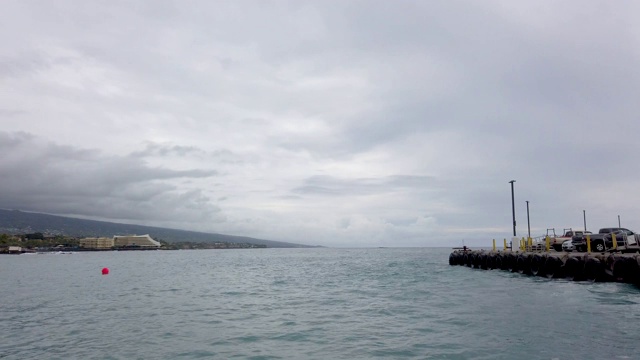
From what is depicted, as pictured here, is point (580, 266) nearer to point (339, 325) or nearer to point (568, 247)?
point (568, 247)

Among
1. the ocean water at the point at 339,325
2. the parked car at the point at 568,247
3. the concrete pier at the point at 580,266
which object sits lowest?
the ocean water at the point at 339,325

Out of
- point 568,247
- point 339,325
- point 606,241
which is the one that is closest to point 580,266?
point 606,241

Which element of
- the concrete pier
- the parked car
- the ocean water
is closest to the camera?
the ocean water

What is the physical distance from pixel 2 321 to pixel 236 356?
14019mm

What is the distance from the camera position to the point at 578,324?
1786 cm

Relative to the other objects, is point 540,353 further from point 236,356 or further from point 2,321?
point 2,321

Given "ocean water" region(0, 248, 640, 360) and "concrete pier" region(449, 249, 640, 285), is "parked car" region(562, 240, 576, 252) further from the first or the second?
"ocean water" region(0, 248, 640, 360)

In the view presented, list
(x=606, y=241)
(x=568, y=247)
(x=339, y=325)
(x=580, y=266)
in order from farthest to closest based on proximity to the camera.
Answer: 1. (x=568, y=247)
2. (x=606, y=241)
3. (x=580, y=266)
4. (x=339, y=325)

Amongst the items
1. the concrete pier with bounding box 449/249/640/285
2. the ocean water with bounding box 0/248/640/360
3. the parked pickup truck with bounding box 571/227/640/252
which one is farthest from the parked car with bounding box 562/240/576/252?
the ocean water with bounding box 0/248/640/360

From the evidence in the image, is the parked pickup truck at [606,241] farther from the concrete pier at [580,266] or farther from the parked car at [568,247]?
the concrete pier at [580,266]

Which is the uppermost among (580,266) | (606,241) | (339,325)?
(606,241)

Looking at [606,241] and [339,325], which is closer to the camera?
[339,325]

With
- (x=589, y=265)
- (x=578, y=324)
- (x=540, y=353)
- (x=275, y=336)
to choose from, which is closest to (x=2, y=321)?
(x=275, y=336)

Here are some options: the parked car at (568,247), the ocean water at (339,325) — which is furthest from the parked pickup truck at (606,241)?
the ocean water at (339,325)
